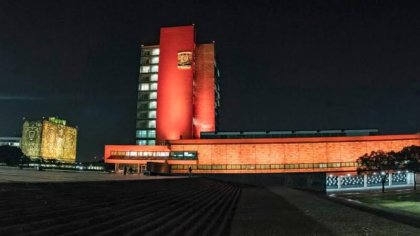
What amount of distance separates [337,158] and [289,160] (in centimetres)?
1222

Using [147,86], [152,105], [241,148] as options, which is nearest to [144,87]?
[147,86]

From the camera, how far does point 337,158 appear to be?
9588 cm

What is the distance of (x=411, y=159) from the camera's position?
250 ft

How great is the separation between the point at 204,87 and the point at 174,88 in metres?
17.4

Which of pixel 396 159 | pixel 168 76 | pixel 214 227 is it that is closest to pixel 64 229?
pixel 214 227

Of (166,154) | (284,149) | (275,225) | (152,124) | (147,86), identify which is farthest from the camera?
(147,86)

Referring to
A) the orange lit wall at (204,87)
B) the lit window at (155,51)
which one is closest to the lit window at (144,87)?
the lit window at (155,51)

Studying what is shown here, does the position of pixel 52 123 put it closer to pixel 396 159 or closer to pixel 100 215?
pixel 396 159

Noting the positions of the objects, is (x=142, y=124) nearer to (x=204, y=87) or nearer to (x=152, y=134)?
(x=152, y=134)

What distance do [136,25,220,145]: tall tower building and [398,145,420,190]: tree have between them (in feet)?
197

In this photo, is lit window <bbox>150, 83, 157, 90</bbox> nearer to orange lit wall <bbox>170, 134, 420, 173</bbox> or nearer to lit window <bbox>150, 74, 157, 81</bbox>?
lit window <bbox>150, 74, 157, 81</bbox>

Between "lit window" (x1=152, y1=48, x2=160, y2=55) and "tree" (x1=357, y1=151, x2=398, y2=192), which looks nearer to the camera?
"tree" (x1=357, y1=151, x2=398, y2=192)

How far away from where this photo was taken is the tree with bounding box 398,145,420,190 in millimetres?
75375

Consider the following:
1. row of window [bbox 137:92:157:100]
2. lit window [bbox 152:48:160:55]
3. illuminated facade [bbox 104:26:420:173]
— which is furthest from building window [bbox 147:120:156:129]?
lit window [bbox 152:48:160:55]
